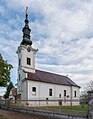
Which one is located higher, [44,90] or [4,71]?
[4,71]

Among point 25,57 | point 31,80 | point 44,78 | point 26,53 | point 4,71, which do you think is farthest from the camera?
point 44,78

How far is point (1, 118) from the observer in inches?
596

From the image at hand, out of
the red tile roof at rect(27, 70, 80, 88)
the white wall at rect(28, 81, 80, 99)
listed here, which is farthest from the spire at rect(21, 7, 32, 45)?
the white wall at rect(28, 81, 80, 99)

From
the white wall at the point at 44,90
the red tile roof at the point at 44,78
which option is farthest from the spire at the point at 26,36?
the white wall at the point at 44,90

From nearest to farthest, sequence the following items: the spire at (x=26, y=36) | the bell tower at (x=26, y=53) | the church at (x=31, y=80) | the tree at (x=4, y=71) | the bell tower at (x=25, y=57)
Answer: the tree at (x=4, y=71), the church at (x=31, y=80), the bell tower at (x=25, y=57), the bell tower at (x=26, y=53), the spire at (x=26, y=36)

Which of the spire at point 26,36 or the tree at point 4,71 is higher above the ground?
the spire at point 26,36

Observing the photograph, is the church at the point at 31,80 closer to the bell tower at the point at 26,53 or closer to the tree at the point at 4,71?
the bell tower at the point at 26,53

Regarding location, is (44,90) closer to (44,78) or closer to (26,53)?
(44,78)

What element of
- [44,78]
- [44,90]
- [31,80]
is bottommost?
[44,90]

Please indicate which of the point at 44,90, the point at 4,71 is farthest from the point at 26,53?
the point at 4,71

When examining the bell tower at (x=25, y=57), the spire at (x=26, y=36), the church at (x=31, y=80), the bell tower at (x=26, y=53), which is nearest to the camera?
the church at (x=31, y=80)

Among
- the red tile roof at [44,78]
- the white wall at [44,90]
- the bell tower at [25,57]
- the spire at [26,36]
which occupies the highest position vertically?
the spire at [26,36]

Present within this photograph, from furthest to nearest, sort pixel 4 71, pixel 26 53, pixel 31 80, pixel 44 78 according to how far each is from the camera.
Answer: pixel 44 78
pixel 26 53
pixel 31 80
pixel 4 71

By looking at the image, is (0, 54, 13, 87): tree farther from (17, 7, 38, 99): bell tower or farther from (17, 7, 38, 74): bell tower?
(17, 7, 38, 74): bell tower
